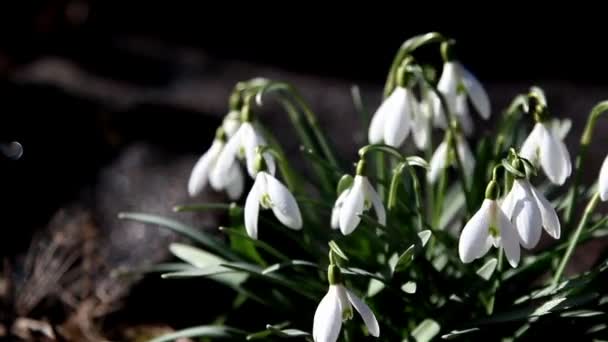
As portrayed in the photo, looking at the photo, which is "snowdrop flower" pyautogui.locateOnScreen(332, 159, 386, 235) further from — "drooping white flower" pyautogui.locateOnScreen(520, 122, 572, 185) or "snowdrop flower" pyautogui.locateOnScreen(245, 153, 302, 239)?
"drooping white flower" pyautogui.locateOnScreen(520, 122, 572, 185)

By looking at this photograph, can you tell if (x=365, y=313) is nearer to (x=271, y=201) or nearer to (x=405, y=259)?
(x=405, y=259)

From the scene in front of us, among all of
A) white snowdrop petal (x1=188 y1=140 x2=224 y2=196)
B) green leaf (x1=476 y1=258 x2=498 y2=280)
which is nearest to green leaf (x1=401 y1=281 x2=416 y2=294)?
green leaf (x1=476 y1=258 x2=498 y2=280)

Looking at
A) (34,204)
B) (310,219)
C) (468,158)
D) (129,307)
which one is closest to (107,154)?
(34,204)

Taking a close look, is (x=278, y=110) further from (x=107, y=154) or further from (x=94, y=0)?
(x=94, y=0)

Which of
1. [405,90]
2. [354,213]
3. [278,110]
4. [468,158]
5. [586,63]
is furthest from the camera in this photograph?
[586,63]

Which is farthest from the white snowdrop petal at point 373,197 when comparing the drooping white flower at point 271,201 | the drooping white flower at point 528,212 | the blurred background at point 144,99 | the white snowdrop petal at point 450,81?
the blurred background at point 144,99
